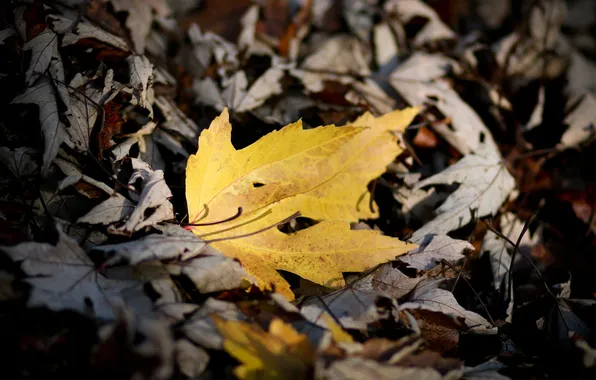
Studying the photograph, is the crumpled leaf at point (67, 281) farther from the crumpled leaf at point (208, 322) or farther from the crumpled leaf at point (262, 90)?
the crumpled leaf at point (262, 90)

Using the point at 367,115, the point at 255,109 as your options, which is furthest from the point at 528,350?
the point at 255,109

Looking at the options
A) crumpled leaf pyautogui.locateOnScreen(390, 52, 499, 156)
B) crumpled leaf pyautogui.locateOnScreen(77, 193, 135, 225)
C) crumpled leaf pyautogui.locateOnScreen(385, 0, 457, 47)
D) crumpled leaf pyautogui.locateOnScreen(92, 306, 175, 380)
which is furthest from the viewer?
crumpled leaf pyautogui.locateOnScreen(385, 0, 457, 47)

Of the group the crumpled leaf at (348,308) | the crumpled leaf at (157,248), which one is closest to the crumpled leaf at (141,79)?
the crumpled leaf at (157,248)

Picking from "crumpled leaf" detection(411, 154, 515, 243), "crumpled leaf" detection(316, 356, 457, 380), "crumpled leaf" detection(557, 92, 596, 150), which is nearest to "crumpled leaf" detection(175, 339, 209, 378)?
"crumpled leaf" detection(316, 356, 457, 380)

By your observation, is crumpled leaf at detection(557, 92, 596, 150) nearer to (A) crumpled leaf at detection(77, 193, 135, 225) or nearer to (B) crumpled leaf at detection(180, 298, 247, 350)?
(B) crumpled leaf at detection(180, 298, 247, 350)

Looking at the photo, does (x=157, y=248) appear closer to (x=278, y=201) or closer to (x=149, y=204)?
(x=149, y=204)

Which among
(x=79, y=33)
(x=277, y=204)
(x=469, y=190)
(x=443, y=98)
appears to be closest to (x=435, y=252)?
(x=469, y=190)
